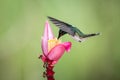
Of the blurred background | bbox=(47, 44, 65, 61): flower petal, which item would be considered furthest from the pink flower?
the blurred background

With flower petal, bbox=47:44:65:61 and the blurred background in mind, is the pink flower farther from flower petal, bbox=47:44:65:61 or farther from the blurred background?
the blurred background

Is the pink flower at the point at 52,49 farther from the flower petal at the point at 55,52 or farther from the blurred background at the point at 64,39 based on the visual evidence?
the blurred background at the point at 64,39

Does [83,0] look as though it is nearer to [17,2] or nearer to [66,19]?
[66,19]

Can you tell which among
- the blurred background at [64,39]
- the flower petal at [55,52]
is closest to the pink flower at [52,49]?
the flower petal at [55,52]

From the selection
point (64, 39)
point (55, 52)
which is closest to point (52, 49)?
point (55, 52)

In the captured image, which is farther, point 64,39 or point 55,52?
point 64,39

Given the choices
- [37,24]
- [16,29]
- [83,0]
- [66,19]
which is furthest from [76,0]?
[16,29]

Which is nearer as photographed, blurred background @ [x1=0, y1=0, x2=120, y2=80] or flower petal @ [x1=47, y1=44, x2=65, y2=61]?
flower petal @ [x1=47, y1=44, x2=65, y2=61]

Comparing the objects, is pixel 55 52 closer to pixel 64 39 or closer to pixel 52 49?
pixel 52 49
